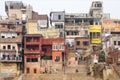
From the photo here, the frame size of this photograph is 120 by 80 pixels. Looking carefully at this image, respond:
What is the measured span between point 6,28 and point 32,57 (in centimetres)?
748

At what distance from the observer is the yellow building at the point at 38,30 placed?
59875 millimetres

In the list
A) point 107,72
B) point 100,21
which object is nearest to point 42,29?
point 100,21

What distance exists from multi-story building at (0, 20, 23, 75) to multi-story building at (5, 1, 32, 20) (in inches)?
176

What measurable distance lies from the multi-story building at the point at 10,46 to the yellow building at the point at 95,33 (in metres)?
10.9

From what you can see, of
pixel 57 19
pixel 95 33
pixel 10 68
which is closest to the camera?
pixel 10 68

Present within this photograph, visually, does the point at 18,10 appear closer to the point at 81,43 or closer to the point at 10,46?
the point at 10,46

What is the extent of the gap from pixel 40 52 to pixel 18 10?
44.0 feet

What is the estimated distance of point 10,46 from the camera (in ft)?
178

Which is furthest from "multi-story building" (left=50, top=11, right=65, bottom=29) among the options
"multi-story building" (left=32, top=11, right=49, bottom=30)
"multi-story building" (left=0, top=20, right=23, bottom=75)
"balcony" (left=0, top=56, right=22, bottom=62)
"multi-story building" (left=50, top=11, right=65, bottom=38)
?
"balcony" (left=0, top=56, right=22, bottom=62)

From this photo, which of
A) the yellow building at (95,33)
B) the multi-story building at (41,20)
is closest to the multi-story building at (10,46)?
the multi-story building at (41,20)

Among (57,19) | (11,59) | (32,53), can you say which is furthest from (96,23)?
(11,59)

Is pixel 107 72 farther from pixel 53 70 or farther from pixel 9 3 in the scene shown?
pixel 9 3

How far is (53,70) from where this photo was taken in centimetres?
A: 5203

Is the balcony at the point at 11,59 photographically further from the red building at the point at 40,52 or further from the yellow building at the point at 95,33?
the yellow building at the point at 95,33
